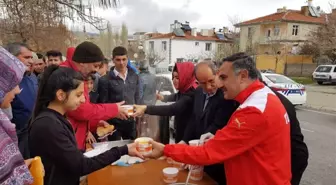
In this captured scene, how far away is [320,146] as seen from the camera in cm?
571

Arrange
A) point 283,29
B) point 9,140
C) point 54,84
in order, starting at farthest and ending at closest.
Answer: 1. point 283,29
2. point 54,84
3. point 9,140

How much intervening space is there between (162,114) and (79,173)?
4.23ft

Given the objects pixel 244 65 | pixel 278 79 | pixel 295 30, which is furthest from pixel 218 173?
pixel 295 30

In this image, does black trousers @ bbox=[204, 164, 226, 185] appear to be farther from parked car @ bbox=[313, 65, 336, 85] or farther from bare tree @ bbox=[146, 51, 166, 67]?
bare tree @ bbox=[146, 51, 166, 67]

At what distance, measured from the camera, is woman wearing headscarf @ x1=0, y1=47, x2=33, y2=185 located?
1052 mm

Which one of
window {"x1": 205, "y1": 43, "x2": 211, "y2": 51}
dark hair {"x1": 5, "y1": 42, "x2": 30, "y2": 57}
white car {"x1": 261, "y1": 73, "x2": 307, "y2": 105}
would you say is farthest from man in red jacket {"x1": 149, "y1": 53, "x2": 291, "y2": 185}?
window {"x1": 205, "y1": 43, "x2": 211, "y2": 51}

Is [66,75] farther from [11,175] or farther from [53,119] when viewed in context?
[11,175]

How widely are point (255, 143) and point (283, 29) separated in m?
A: 34.5

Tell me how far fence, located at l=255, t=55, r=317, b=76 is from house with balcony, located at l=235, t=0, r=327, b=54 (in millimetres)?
1879

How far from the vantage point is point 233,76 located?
1.60 meters

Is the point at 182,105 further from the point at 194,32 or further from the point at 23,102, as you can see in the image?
the point at 194,32

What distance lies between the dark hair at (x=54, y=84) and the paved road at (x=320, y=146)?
372cm

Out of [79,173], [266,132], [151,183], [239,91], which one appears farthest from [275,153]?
[79,173]

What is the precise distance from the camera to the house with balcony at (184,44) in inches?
1564
